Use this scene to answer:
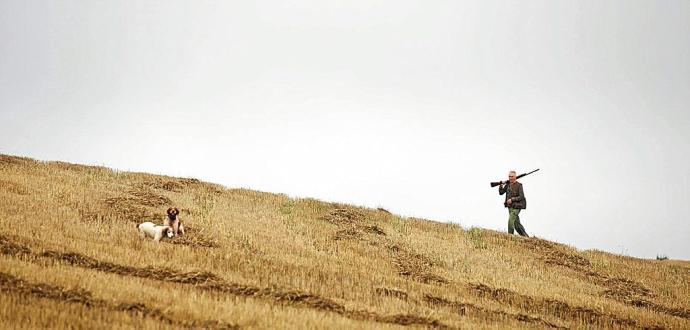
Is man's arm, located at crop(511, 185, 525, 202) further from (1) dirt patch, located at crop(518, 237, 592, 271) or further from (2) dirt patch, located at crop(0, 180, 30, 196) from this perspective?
(2) dirt patch, located at crop(0, 180, 30, 196)

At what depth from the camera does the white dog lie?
1239cm

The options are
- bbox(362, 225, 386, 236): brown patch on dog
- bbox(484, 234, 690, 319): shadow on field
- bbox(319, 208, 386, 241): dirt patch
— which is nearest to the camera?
bbox(484, 234, 690, 319): shadow on field

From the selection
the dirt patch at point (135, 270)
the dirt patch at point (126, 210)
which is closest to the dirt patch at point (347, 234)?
the dirt patch at point (126, 210)

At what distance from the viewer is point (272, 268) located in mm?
11742

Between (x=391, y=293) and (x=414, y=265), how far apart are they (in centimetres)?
336

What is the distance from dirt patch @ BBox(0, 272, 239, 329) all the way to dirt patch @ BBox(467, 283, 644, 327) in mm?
6883

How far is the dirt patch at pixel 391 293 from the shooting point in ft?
36.0

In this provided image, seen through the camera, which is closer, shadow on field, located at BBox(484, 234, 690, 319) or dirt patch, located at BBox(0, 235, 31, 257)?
dirt patch, located at BBox(0, 235, 31, 257)

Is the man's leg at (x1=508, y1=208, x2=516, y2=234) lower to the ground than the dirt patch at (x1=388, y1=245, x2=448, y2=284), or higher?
higher

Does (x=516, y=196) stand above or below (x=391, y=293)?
above

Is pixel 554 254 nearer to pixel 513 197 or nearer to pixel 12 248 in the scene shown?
pixel 513 197

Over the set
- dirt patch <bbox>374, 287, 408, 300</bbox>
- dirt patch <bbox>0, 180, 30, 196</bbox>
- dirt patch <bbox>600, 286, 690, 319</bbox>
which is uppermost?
dirt patch <bbox>0, 180, 30, 196</bbox>

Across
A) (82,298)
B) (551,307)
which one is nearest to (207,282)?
(82,298)

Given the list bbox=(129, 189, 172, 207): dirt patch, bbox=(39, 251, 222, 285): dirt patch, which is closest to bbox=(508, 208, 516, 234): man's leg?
bbox=(129, 189, 172, 207): dirt patch
